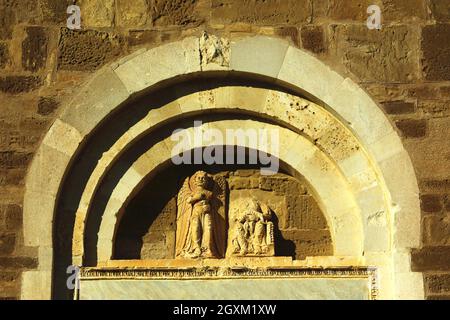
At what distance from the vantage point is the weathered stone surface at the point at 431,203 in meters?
8.81

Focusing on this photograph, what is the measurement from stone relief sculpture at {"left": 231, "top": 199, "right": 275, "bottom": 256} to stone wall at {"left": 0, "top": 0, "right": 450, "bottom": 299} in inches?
52.2

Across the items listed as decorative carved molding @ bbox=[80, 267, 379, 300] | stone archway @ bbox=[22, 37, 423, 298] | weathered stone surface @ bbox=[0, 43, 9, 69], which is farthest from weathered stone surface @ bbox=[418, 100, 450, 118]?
weathered stone surface @ bbox=[0, 43, 9, 69]

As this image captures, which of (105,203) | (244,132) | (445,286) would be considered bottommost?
(445,286)

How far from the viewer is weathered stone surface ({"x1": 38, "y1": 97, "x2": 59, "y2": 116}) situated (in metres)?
9.02

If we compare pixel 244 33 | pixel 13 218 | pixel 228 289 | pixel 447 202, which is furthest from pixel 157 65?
pixel 447 202

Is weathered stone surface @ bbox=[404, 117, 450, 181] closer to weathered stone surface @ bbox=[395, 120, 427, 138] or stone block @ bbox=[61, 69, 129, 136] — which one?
weathered stone surface @ bbox=[395, 120, 427, 138]

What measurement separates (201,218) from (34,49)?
6.56ft

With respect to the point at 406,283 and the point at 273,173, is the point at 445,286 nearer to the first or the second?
the point at 406,283

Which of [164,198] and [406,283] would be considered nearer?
[406,283]

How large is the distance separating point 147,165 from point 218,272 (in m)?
1.10

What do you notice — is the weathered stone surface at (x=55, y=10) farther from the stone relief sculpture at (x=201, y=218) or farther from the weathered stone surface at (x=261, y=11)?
the stone relief sculpture at (x=201, y=218)

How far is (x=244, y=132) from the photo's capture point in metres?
9.26

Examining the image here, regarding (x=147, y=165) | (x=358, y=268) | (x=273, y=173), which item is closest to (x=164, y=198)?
(x=147, y=165)

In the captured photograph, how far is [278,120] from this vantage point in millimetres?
9195
